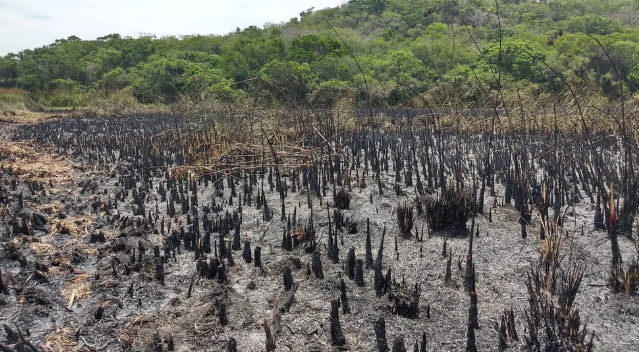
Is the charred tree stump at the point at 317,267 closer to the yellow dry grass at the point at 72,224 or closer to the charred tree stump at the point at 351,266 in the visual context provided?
the charred tree stump at the point at 351,266

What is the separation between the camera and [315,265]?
3207mm

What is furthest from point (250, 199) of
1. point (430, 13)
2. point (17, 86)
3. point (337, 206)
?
point (430, 13)

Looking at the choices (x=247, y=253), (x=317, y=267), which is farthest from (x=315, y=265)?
(x=247, y=253)

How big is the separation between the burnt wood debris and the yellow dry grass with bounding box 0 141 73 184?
0.69m

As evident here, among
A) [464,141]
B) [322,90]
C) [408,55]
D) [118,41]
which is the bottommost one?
[464,141]

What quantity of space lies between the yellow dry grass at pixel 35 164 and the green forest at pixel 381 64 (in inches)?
123

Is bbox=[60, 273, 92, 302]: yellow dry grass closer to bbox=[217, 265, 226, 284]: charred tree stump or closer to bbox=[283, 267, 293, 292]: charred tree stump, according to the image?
bbox=[217, 265, 226, 284]: charred tree stump

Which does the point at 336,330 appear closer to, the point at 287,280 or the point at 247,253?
the point at 287,280

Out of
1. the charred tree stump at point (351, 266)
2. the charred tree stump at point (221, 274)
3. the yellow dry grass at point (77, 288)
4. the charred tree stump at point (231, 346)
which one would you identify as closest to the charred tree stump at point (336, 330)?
the charred tree stump at point (231, 346)

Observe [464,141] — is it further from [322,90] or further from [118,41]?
[118,41]

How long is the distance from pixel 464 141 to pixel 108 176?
5572 millimetres

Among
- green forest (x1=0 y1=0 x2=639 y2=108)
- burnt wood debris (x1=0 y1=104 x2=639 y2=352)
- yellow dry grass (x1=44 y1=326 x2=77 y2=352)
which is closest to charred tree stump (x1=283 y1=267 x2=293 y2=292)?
burnt wood debris (x1=0 y1=104 x2=639 y2=352)

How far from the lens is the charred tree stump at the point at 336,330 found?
96.8 inches

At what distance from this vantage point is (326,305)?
2863mm
